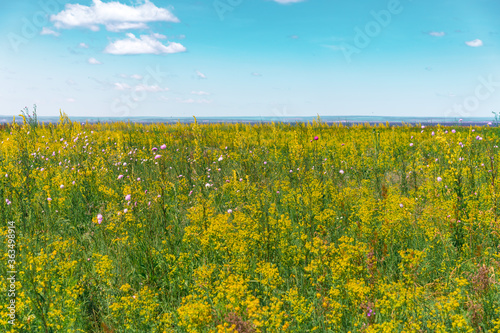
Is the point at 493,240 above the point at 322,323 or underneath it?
above

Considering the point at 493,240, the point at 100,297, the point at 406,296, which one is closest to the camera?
the point at 406,296

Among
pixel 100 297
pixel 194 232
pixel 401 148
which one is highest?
pixel 401 148

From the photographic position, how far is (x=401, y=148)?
A: 322 inches

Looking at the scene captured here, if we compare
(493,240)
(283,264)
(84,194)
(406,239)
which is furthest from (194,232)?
(493,240)

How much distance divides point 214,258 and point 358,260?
1229 millimetres

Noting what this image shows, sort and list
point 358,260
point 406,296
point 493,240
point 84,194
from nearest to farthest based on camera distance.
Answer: point 406,296, point 358,260, point 493,240, point 84,194

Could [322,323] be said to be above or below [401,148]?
below

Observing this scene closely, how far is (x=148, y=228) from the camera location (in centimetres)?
370

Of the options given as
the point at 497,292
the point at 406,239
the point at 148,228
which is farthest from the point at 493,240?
the point at 148,228

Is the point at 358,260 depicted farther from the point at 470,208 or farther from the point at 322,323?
the point at 470,208

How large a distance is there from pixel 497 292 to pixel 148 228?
330cm

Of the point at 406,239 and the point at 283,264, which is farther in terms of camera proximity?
the point at 406,239

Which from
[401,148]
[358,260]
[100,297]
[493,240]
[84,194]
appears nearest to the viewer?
[358,260]

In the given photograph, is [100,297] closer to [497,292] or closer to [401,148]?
[497,292]
